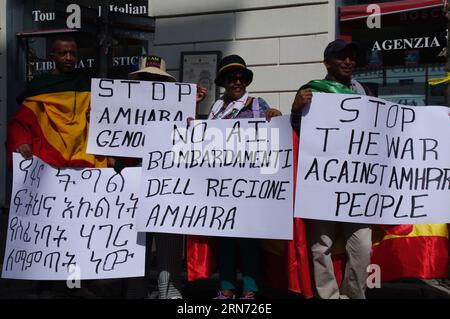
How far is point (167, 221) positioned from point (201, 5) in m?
4.35

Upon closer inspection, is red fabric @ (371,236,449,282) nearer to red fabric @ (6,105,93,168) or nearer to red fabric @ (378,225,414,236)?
red fabric @ (378,225,414,236)

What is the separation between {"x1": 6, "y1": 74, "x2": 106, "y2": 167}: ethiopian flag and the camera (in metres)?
4.60

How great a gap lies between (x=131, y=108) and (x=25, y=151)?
79cm

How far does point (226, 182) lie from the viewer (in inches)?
169

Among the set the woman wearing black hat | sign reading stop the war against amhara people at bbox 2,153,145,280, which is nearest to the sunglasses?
the woman wearing black hat

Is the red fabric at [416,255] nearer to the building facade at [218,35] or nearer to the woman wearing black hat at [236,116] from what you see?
the woman wearing black hat at [236,116]

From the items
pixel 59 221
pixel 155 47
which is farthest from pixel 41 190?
pixel 155 47

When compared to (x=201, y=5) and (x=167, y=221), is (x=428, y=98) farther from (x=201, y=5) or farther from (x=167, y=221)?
(x=167, y=221)

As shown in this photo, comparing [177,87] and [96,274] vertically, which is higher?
[177,87]

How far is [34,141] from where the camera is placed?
4625 millimetres

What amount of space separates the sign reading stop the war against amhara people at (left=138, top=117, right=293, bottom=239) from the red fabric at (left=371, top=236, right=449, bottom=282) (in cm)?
80

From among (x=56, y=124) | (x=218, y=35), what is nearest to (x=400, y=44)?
(x=218, y=35)

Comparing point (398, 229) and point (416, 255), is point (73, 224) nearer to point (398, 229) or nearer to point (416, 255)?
point (398, 229)

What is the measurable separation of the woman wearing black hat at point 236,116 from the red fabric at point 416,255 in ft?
3.00
